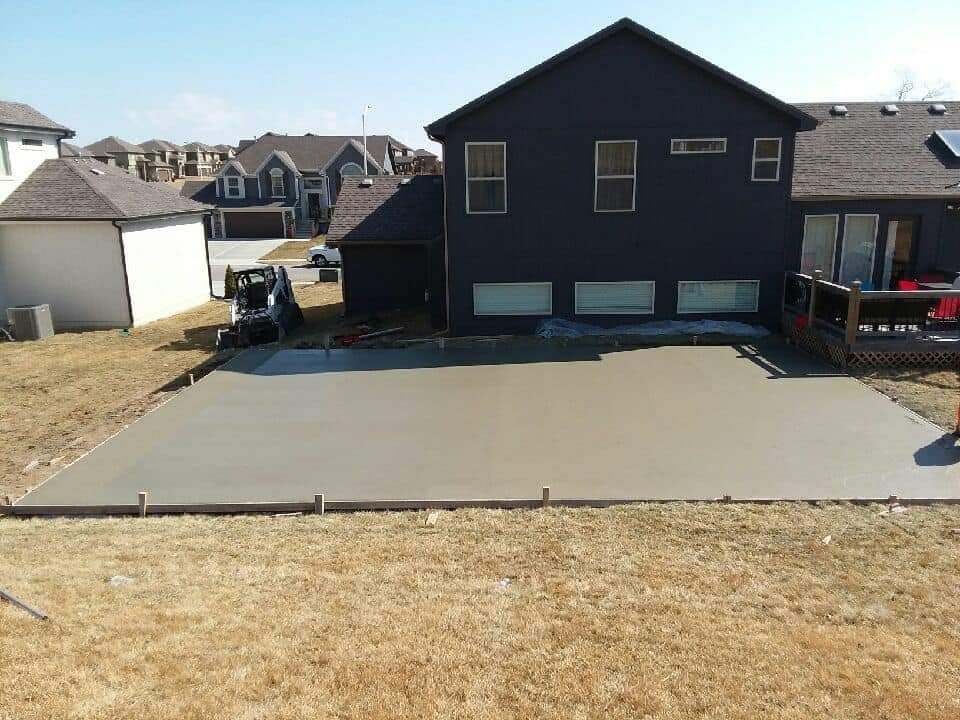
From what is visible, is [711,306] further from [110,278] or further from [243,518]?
[110,278]

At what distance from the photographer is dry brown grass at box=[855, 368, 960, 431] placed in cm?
1180

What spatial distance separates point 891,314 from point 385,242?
12.5 m

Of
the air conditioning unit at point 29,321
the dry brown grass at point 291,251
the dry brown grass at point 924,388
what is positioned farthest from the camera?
the dry brown grass at point 291,251

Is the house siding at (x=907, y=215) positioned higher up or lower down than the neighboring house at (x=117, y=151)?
lower down

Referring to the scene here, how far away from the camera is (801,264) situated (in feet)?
61.7

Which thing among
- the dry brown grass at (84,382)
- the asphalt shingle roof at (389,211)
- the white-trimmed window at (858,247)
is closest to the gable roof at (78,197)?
the dry brown grass at (84,382)

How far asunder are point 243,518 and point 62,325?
17279 mm

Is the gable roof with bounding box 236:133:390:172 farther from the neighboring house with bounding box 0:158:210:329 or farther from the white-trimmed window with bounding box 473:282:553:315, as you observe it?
the white-trimmed window with bounding box 473:282:553:315

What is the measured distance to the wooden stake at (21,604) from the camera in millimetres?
6258

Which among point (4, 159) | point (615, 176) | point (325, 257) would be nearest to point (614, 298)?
point (615, 176)

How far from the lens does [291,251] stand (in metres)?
45.5

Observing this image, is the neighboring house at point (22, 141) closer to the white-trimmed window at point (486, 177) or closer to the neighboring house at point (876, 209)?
the white-trimmed window at point (486, 177)

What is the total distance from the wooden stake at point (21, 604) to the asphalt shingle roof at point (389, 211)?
14633 millimetres

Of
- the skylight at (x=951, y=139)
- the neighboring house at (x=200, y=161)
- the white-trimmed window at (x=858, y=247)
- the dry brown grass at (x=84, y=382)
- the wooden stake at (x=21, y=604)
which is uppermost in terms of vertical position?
the neighboring house at (x=200, y=161)
